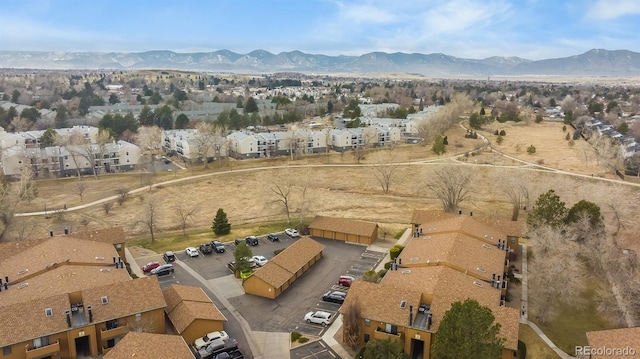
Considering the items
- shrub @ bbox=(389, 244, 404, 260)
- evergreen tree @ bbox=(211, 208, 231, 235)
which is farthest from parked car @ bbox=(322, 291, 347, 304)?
evergreen tree @ bbox=(211, 208, 231, 235)

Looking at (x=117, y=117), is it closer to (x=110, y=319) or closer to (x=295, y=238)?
(x=295, y=238)

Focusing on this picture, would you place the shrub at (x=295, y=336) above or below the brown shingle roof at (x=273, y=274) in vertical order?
below

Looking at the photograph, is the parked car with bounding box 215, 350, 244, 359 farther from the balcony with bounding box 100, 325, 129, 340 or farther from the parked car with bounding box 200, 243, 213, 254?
the parked car with bounding box 200, 243, 213, 254

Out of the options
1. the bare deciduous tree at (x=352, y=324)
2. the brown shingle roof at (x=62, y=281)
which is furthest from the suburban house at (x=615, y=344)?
the brown shingle roof at (x=62, y=281)

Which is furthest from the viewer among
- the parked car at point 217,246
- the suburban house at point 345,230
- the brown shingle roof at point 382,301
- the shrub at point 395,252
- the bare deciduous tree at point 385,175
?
the bare deciduous tree at point 385,175

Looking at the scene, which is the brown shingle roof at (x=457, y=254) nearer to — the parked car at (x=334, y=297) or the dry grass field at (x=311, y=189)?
the parked car at (x=334, y=297)

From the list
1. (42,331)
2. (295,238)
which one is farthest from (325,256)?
(42,331)
